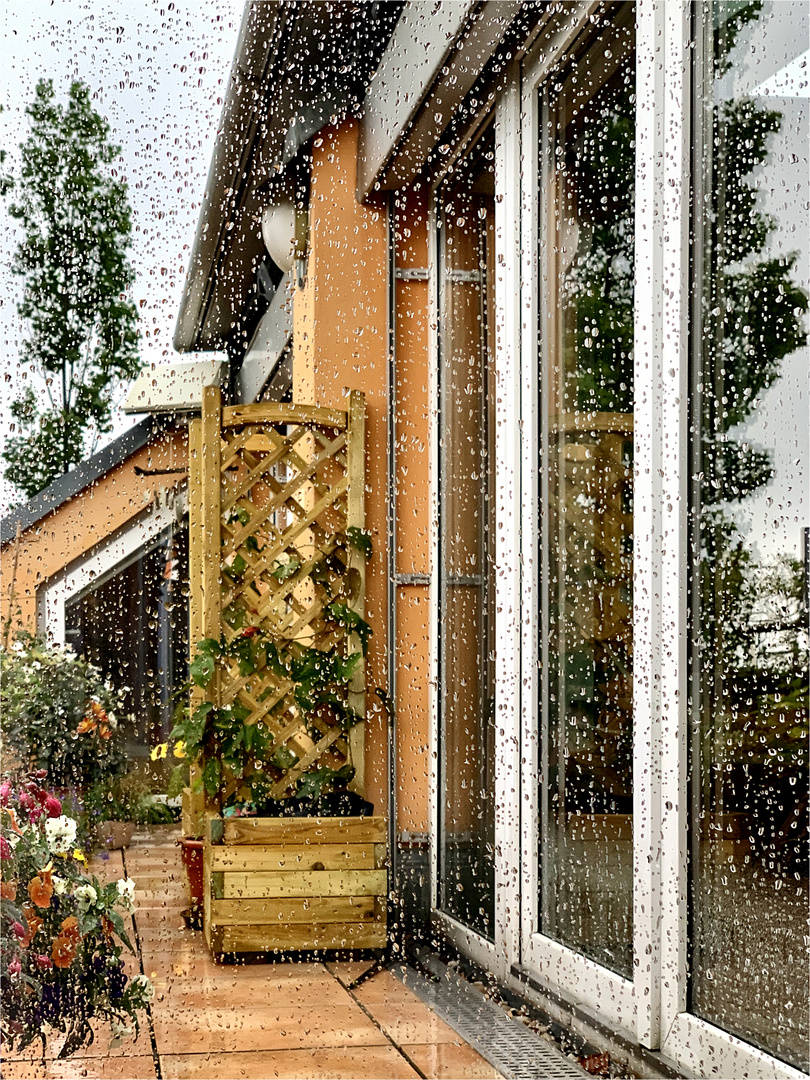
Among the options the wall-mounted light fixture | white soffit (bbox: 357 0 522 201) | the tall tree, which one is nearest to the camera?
white soffit (bbox: 357 0 522 201)

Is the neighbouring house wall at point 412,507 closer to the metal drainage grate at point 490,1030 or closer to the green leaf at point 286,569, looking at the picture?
the green leaf at point 286,569

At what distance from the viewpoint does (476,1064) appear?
176cm

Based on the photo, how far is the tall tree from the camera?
2.13 metres

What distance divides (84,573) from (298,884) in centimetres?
79

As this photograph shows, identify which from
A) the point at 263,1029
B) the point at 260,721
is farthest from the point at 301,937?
the point at 260,721

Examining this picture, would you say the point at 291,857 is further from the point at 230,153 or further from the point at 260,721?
the point at 230,153

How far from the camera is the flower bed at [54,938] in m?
1.45

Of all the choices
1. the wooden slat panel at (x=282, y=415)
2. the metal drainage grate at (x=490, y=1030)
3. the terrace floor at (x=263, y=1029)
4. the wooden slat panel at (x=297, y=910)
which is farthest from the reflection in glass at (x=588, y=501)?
the wooden slat panel at (x=282, y=415)

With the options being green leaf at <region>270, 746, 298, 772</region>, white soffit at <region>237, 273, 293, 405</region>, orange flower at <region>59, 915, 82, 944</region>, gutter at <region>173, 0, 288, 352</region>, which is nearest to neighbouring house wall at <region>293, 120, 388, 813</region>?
white soffit at <region>237, 273, 293, 405</region>

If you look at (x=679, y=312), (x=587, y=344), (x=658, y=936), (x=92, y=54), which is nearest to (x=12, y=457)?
(x=92, y=54)

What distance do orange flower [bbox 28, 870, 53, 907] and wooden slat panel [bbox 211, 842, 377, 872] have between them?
81 cm

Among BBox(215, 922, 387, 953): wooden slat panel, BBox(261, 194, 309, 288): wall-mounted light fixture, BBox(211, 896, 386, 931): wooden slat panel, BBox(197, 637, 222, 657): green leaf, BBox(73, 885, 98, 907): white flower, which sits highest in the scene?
BBox(261, 194, 309, 288): wall-mounted light fixture

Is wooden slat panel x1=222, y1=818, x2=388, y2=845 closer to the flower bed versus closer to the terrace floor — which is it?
the terrace floor

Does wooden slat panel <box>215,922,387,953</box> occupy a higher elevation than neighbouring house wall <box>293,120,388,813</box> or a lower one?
lower
